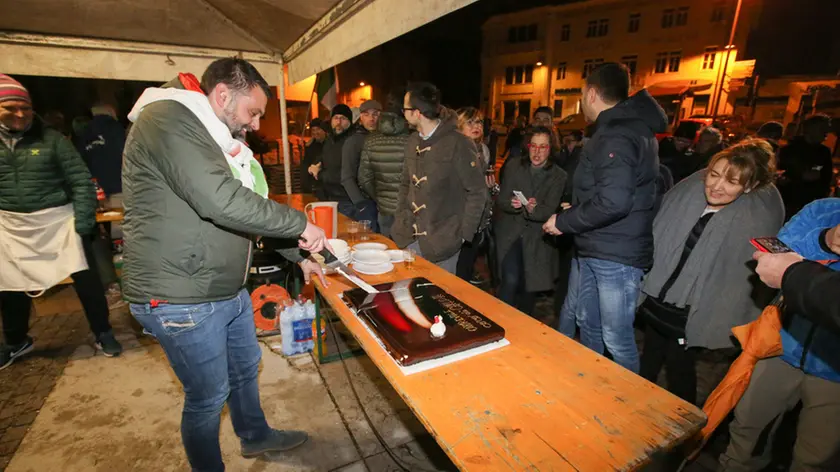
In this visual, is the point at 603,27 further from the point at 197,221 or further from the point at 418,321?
the point at 197,221

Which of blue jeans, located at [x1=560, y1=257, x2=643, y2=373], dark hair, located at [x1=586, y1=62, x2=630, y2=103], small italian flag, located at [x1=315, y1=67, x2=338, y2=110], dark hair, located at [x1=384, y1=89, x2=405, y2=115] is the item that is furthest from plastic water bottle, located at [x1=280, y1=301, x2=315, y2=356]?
small italian flag, located at [x1=315, y1=67, x2=338, y2=110]

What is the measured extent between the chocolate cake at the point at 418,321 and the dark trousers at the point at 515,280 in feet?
6.67

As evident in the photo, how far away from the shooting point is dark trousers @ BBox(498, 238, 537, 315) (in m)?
4.01

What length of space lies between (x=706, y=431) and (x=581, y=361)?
1.23 metres

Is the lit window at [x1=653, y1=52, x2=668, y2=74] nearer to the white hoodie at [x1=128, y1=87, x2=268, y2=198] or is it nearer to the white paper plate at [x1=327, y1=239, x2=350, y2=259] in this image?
the white paper plate at [x1=327, y1=239, x2=350, y2=259]

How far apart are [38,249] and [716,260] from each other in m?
5.39

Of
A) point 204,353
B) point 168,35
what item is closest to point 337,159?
point 168,35

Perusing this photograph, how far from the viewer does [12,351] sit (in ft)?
11.6

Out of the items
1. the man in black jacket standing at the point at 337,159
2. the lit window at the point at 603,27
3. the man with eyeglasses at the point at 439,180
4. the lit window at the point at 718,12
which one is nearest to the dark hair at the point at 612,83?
the man with eyeglasses at the point at 439,180

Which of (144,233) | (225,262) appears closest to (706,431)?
(225,262)

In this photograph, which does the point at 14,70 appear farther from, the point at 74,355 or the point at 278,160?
the point at 278,160

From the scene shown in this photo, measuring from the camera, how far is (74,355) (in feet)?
11.8

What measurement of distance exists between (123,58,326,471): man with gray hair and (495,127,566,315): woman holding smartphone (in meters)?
2.53

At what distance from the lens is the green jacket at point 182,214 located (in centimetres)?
152
